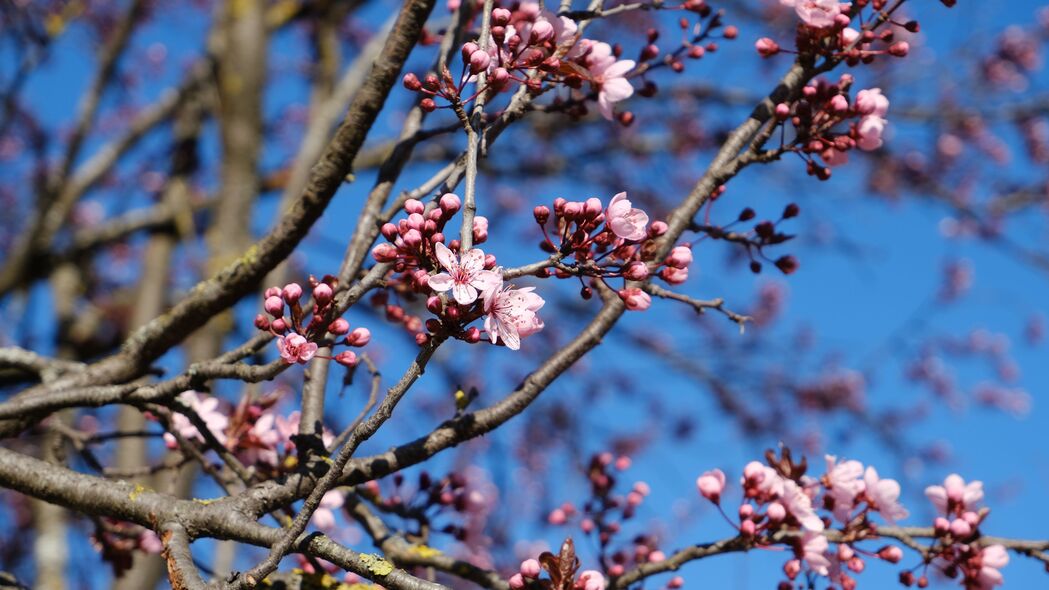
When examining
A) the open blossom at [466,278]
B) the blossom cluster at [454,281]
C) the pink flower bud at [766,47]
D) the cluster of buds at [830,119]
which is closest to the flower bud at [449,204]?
the blossom cluster at [454,281]

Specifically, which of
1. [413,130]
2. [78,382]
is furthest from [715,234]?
[78,382]

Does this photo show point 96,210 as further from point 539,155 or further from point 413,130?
point 413,130

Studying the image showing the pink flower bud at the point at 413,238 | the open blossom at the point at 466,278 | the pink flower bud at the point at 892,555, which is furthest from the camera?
the pink flower bud at the point at 892,555

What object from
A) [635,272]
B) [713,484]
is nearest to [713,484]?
[713,484]

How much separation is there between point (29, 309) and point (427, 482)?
232 inches

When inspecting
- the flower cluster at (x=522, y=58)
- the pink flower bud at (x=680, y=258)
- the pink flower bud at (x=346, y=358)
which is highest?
the flower cluster at (x=522, y=58)

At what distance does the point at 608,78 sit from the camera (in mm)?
2215

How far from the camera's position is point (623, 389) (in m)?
10.7

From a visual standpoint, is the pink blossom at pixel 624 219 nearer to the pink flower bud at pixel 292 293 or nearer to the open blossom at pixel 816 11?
the pink flower bud at pixel 292 293

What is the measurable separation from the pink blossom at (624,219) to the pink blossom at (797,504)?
2.54ft

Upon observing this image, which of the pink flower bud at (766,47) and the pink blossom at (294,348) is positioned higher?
the pink flower bud at (766,47)

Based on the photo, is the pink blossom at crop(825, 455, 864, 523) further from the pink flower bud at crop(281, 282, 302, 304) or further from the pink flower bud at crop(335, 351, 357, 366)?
the pink flower bud at crop(281, 282, 302, 304)

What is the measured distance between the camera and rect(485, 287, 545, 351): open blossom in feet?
4.99

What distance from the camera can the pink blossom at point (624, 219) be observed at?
1.67 m
